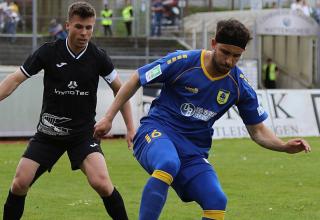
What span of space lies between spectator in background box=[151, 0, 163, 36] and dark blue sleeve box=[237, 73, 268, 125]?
84.0ft

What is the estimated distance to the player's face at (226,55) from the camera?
6.59 m

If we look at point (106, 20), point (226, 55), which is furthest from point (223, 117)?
point (226, 55)

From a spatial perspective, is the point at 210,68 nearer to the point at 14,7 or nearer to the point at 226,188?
the point at 226,188

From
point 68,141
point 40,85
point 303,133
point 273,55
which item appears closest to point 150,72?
point 68,141

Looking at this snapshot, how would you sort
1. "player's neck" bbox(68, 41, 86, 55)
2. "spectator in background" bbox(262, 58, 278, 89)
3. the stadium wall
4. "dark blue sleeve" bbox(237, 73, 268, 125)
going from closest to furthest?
"dark blue sleeve" bbox(237, 73, 268, 125) < "player's neck" bbox(68, 41, 86, 55) < the stadium wall < "spectator in background" bbox(262, 58, 278, 89)

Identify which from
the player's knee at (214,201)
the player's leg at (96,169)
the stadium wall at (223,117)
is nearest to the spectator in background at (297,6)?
the stadium wall at (223,117)

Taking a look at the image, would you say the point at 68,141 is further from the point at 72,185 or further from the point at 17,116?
the point at 17,116

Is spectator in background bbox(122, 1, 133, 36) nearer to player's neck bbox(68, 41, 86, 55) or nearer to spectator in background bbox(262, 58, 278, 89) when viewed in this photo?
spectator in background bbox(262, 58, 278, 89)

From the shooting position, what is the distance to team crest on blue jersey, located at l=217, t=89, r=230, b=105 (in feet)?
22.5

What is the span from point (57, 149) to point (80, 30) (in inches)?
44.0

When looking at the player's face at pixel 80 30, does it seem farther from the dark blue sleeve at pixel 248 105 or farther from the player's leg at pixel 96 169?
the dark blue sleeve at pixel 248 105

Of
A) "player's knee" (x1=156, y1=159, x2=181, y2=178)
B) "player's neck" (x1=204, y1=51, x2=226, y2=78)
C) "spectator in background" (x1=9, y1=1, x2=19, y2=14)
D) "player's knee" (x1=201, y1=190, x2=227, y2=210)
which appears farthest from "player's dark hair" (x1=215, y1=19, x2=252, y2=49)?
"spectator in background" (x1=9, y1=1, x2=19, y2=14)

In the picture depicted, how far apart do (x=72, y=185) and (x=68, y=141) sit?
4775mm

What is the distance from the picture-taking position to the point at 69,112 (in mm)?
7992
